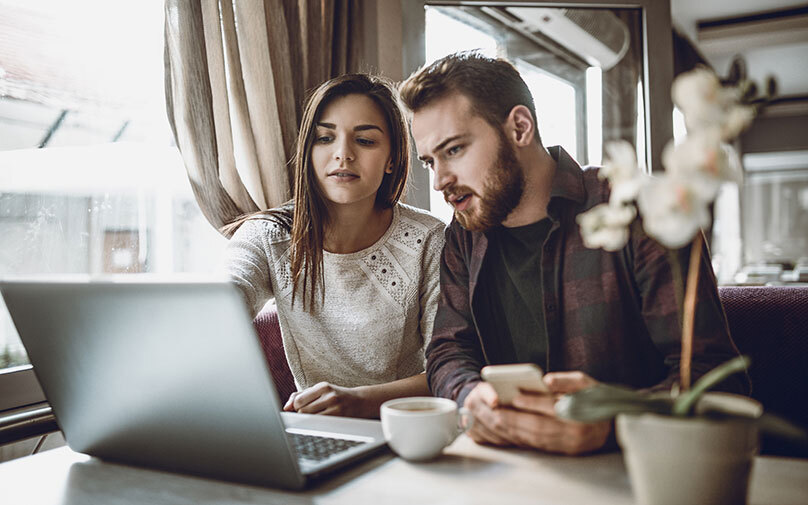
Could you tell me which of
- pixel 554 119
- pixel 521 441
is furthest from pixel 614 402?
pixel 554 119

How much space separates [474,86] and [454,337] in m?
0.52

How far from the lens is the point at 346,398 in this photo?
125 cm

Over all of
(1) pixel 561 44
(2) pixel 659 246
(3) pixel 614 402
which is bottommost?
(3) pixel 614 402

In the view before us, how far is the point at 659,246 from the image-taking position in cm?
116

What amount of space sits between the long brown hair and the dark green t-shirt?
1.44 ft

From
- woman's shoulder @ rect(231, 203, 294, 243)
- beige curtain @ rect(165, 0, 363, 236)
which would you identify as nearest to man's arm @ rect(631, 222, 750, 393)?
woman's shoulder @ rect(231, 203, 294, 243)

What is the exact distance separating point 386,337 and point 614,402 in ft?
3.52

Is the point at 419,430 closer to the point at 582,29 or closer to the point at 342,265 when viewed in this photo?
the point at 342,265

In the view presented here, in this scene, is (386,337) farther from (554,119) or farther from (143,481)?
(554,119)

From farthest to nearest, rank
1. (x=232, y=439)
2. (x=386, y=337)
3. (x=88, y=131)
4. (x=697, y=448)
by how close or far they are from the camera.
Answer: (x=88, y=131), (x=386, y=337), (x=232, y=439), (x=697, y=448)

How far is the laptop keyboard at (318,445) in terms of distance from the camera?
80 cm

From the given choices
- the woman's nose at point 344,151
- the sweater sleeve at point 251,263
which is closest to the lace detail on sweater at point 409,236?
Answer: the woman's nose at point 344,151

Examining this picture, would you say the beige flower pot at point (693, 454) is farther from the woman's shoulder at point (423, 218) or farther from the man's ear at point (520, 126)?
the woman's shoulder at point (423, 218)

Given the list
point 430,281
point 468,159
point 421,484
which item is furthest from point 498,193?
point 421,484
